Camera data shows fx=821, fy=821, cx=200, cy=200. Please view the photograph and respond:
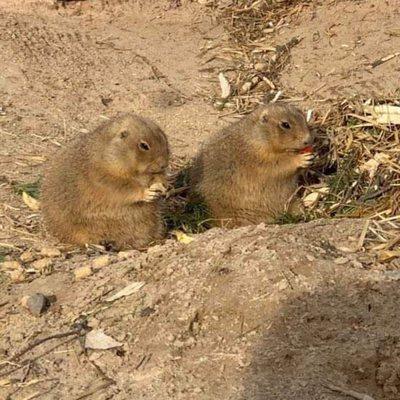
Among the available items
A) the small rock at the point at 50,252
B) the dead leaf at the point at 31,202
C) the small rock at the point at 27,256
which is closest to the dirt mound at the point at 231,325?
the small rock at the point at 27,256

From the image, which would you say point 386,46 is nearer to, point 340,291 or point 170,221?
point 170,221

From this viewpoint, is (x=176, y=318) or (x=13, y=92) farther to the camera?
(x=13, y=92)

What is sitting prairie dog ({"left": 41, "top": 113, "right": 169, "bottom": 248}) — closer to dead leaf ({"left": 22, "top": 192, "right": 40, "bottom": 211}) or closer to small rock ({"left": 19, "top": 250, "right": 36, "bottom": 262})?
dead leaf ({"left": 22, "top": 192, "right": 40, "bottom": 211})

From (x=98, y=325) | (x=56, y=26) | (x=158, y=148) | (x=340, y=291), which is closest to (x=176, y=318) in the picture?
(x=98, y=325)

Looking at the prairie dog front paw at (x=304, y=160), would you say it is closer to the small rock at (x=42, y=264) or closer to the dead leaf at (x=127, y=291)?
the small rock at (x=42, y=264)

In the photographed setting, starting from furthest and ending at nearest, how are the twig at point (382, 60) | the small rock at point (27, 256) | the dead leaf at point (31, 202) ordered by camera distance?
the twig at point (382, 60) → the dead leaf at point (31, 202) → the small rock at point (27, 256)

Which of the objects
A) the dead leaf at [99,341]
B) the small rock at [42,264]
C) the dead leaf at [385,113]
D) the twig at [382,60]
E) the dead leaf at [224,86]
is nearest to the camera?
the dead leaf at [99,341]

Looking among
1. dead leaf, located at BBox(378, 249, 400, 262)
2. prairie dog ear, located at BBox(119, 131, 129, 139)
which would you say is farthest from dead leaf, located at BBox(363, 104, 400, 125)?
dead leaf, located at BBox(378, 249, 400, 262)
